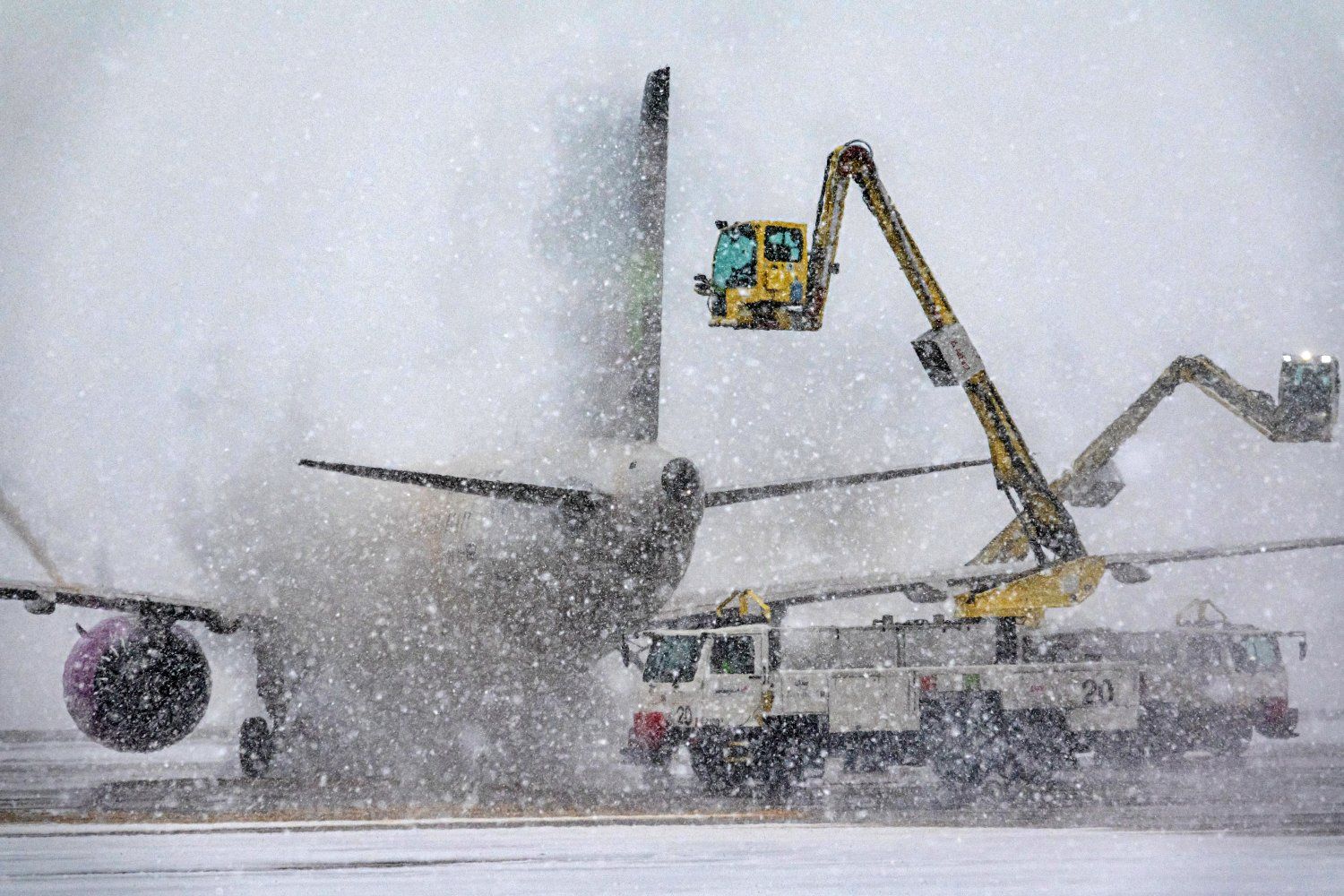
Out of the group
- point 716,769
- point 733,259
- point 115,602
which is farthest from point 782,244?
point 115,602

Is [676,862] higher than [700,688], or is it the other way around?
[700,688]

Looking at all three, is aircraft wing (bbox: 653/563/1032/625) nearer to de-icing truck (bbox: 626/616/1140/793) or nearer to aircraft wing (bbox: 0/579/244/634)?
de-icing truck (bbox: 626/616/1140/793)

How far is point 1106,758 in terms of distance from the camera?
1028 inches

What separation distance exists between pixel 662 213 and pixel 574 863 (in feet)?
59.8

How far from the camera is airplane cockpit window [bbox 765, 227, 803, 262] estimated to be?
18203mm

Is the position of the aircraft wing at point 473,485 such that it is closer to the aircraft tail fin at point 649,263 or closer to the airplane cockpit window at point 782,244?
the aircraft tail fin at point 649,263

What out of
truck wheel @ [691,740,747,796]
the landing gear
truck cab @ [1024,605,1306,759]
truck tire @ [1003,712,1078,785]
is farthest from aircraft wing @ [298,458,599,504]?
truck cab @ [1024,605,1306,759]

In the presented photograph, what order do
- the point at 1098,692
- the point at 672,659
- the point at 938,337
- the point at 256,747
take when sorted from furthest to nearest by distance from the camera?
the point at 256,747 → the point at 938,337 → the point at 672,659 → the point at 1098,692

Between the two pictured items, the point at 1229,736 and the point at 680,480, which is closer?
the point at 680,480

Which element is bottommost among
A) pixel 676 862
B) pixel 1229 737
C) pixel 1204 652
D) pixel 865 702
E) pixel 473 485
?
pixel 676 862

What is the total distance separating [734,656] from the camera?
20484 mm

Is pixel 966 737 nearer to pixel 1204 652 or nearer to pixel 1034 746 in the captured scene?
pixel 1034 746

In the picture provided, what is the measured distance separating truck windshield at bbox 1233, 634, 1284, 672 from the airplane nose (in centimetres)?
1153

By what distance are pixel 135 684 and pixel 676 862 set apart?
18803 mm
